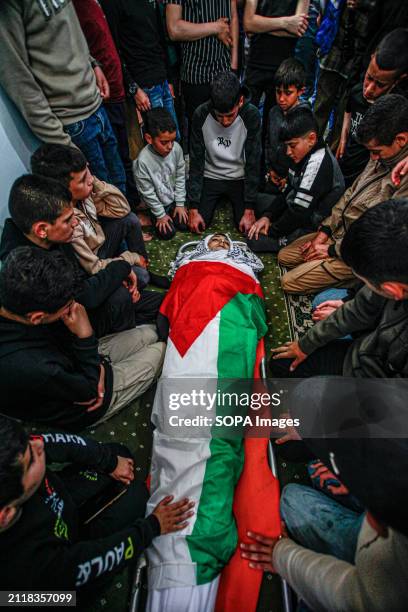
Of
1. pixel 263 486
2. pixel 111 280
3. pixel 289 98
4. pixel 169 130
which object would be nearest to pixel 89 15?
pixel 169 130

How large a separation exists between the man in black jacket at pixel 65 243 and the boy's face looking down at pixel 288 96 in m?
1.62

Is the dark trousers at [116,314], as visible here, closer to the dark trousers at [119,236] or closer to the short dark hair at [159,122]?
the dark trousers at [119,236]

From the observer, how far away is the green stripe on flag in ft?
4.19

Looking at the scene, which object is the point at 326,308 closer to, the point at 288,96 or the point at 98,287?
the point at 98,287

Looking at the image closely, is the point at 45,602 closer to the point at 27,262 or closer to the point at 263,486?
the point at 263,486

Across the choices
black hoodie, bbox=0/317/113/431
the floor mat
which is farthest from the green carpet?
black hoodie, bbox=0/317/113/431

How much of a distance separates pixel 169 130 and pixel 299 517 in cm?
230

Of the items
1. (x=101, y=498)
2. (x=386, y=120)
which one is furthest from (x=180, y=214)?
(x=101, y=498)

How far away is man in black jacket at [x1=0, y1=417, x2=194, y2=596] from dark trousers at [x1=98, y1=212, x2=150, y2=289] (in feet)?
→ 3.66

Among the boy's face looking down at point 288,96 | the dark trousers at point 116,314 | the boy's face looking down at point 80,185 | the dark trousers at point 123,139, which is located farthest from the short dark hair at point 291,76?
the dark trousers at point 116,314

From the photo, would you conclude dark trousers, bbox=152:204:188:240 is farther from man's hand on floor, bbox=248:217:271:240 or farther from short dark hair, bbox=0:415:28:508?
short dark hair, bbox=0:415:28:508

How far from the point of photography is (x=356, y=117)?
2.53m

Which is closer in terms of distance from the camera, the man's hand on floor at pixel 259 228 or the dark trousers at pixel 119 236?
the dark trousers at pixel 119 236

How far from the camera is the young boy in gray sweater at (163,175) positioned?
2422 mm
